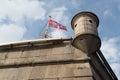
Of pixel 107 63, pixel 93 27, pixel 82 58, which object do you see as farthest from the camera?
pixel 107 63

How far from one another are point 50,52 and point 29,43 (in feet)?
4.24

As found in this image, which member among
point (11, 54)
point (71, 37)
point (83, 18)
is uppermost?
point (83, 18)

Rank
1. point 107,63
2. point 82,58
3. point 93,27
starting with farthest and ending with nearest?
point 107,63, point 93,27, point 82,58

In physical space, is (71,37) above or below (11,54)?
above

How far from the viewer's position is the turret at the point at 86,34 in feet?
34.9

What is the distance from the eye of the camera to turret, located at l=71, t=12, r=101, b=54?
10.6 metres

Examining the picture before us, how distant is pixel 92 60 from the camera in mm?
10742

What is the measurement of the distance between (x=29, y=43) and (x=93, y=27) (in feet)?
10.6

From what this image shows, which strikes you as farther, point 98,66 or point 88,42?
point 98,66

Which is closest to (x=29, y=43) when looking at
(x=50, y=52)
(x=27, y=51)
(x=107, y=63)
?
(x=27, y=51)

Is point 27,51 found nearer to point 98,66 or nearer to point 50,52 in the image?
point 50,52

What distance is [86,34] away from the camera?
10609 millimetres

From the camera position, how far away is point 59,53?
35.9 feet

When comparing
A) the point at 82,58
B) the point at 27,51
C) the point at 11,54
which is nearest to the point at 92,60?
the point at 82,58
